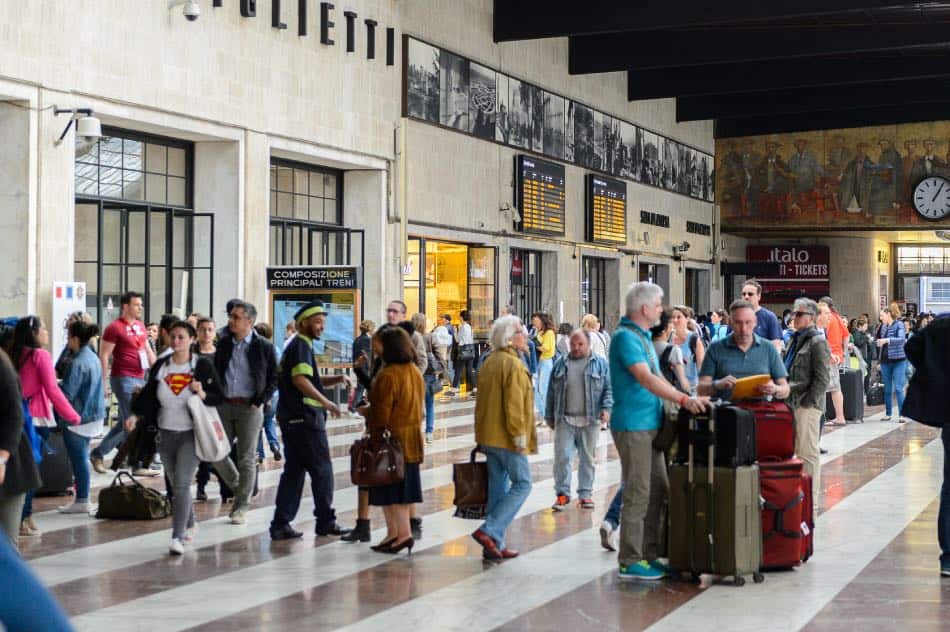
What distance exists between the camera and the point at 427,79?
89.5ft

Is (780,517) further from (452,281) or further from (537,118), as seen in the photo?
(537,118)

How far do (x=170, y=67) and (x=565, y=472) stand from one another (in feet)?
33.2

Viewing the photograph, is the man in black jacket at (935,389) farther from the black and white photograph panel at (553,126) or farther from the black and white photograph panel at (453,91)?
the black and white photograph panel at (553,126)

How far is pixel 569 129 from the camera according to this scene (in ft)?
114

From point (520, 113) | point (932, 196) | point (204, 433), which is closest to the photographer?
point (204, 433)

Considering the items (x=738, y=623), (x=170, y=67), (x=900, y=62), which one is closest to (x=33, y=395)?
(x=738, y=623)

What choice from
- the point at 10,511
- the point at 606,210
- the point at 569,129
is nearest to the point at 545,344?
the point at 569,129

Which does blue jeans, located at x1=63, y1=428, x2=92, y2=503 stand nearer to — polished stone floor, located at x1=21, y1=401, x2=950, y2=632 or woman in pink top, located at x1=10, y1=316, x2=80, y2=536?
polished stone floor, located at x1=21, y1=401, x2=950, y2=632

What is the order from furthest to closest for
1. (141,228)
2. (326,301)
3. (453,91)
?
(453,91) → (326,301) → (141,228)

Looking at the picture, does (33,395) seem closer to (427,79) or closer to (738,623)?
(738,623)

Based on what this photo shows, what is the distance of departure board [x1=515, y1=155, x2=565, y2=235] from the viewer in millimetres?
31688

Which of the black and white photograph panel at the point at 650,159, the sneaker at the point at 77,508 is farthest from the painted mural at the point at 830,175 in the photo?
the sneaker at the point at 77,508

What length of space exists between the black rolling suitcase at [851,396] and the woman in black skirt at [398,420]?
14.3 metres

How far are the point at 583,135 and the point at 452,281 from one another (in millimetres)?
7360
